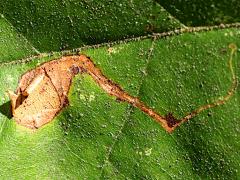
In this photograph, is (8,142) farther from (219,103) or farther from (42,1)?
(219,103)

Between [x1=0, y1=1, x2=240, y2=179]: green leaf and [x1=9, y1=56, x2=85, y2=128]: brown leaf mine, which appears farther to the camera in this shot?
[x1=9, y1=56, x2=85, y2=128]: brown leaf mine

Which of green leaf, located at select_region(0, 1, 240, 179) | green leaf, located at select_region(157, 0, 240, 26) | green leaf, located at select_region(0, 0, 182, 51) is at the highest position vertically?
green leaf, located at select_region(157, 0, 240, 26)

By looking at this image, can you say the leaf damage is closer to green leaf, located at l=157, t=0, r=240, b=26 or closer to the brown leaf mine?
the brown leaf mine

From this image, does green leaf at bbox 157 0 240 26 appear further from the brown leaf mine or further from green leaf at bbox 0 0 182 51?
the brown leaf mine

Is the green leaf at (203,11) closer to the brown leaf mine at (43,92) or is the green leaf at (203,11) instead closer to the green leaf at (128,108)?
the green leaf at (128,108)

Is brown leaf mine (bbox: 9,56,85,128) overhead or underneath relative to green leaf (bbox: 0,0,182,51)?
underneath

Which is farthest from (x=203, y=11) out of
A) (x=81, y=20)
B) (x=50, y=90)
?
(x=50, y=90)

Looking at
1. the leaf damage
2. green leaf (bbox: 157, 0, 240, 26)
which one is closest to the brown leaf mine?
the leaf damage

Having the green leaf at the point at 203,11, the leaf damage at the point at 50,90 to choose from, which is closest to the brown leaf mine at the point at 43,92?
the leaf damage at the point at 50,90
